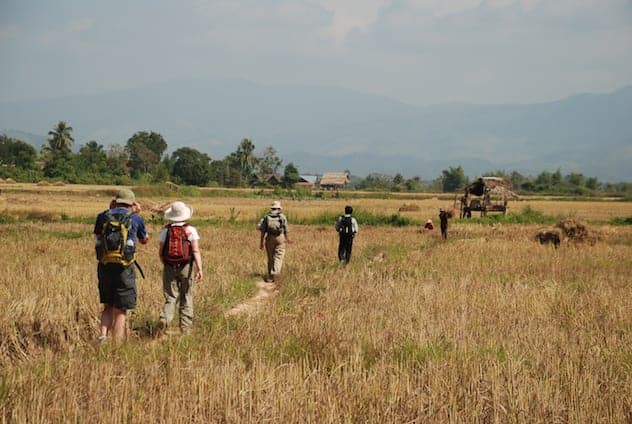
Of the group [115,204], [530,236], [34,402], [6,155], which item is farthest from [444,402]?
[6,155]

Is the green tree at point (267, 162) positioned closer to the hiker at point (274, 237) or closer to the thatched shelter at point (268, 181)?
the thatched shelter at point (268, 181)

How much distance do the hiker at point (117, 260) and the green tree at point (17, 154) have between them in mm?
75741

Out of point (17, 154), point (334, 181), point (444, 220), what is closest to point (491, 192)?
point (444, 220)

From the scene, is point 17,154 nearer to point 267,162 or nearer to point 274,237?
point 267,162

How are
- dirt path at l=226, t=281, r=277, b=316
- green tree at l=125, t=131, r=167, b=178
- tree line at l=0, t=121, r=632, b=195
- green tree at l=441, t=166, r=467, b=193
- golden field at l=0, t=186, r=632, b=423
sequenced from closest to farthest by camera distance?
golden field at l=0, t=186, r=632, b=423, dirt path at l=226, t=281, r=277, b=316, tree line at l=0, t=121, r=632, b=195, green tree at l=125, t=131, r=167, b=178, green tree at l=441, t=166, r=467, b=193

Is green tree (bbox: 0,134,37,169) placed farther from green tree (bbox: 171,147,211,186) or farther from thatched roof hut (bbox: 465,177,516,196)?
thatched roof hut (bbox: 465,177,516,196)

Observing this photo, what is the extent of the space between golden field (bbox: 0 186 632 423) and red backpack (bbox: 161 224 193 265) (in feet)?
2.89

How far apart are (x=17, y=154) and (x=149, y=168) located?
20.6 m

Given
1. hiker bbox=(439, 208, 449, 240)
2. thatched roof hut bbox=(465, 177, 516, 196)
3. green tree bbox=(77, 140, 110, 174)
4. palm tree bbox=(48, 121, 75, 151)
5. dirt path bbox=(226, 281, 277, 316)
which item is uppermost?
palm tree bbox=(48, 121, 75, 151)

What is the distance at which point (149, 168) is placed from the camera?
323ft

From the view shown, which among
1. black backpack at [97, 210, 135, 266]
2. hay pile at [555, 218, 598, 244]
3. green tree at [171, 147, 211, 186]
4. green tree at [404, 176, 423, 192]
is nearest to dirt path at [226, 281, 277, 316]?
black backpack at [97, 210, 135, 266]

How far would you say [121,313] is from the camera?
656cm

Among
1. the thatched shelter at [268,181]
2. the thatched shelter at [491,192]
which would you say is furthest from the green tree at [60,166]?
the thatched shelter at [491,192]

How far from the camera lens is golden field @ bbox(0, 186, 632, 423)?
4.18 m
